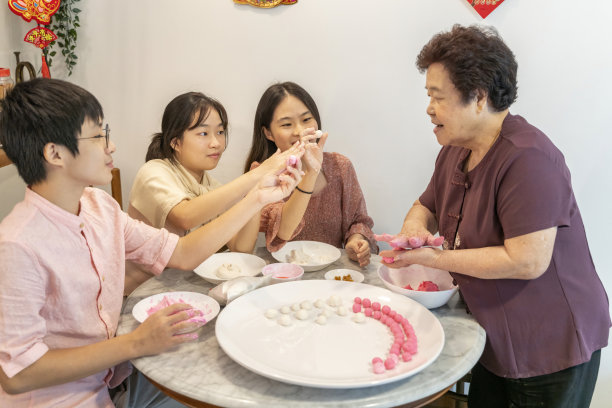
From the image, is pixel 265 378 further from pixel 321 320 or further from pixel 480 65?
pixel 480 65

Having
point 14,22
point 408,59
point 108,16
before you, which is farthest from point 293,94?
point 14,22

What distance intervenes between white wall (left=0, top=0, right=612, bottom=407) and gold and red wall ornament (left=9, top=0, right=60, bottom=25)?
0.69 feet

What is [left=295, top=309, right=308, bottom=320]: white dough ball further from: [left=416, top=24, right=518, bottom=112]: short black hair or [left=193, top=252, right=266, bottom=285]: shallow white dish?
[left=416, top=24, right=518, bottom=112]: short black hair

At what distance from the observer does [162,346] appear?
3.94 ft

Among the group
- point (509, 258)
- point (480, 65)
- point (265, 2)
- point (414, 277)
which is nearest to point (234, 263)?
point (414, 277)

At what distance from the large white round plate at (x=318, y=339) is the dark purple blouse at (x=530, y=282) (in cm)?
20

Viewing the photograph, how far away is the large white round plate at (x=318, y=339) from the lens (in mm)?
1122

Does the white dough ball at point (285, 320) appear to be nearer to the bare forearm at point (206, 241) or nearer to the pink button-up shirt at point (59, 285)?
the bare forearm at point (206, 241)

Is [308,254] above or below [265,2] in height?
below

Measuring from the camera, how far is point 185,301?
147cm

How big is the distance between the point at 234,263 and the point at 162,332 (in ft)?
1.98

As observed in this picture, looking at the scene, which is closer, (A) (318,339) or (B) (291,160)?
(A) (318,339)

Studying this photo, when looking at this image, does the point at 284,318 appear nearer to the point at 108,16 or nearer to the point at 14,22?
the point at 108,16

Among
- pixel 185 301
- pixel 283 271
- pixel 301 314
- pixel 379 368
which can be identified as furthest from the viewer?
pixel 283 271
